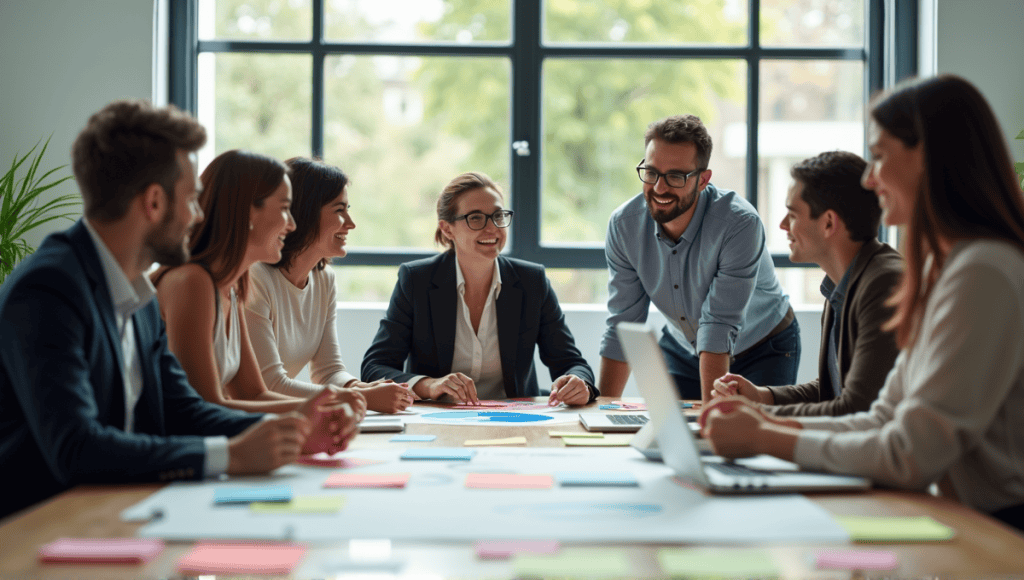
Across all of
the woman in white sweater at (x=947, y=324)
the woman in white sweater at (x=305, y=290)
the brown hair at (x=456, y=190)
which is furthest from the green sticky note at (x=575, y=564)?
the brown hair at (x=456, y=190)

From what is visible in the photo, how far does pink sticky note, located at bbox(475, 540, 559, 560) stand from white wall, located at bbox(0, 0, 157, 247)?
3.53 meters

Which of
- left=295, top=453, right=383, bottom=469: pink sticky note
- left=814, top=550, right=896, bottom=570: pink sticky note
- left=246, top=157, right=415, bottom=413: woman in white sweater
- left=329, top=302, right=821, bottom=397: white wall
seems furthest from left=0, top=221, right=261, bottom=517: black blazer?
left=329, top=302, right=821, bottom=397: white wall

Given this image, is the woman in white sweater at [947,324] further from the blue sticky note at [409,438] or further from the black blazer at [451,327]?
the black blazer at [451,327]

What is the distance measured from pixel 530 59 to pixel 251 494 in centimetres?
327

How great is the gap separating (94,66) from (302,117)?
98 centimetres

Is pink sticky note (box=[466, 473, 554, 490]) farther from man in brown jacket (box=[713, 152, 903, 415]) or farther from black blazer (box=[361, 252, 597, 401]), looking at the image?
black blazer (box=[361, 252, 597, 401])

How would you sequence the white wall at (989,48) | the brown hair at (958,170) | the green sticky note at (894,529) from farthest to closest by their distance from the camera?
the white wall at (989,48), the brown hair at (958,170), the green sticky note at (894,529)

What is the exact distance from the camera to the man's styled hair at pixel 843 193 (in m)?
1.98

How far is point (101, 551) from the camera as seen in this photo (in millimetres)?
940

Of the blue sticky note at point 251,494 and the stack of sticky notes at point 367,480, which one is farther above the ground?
the blue sticky note at point 251,494

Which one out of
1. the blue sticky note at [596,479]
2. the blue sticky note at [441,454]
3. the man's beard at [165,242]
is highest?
the man's beard at [165,242]

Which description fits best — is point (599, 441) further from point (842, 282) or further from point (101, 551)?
point (101, 551)

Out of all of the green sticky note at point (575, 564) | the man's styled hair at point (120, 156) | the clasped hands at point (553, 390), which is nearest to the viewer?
the green sticky note at point (575, 564)

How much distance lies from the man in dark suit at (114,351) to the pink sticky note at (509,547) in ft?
1.61
